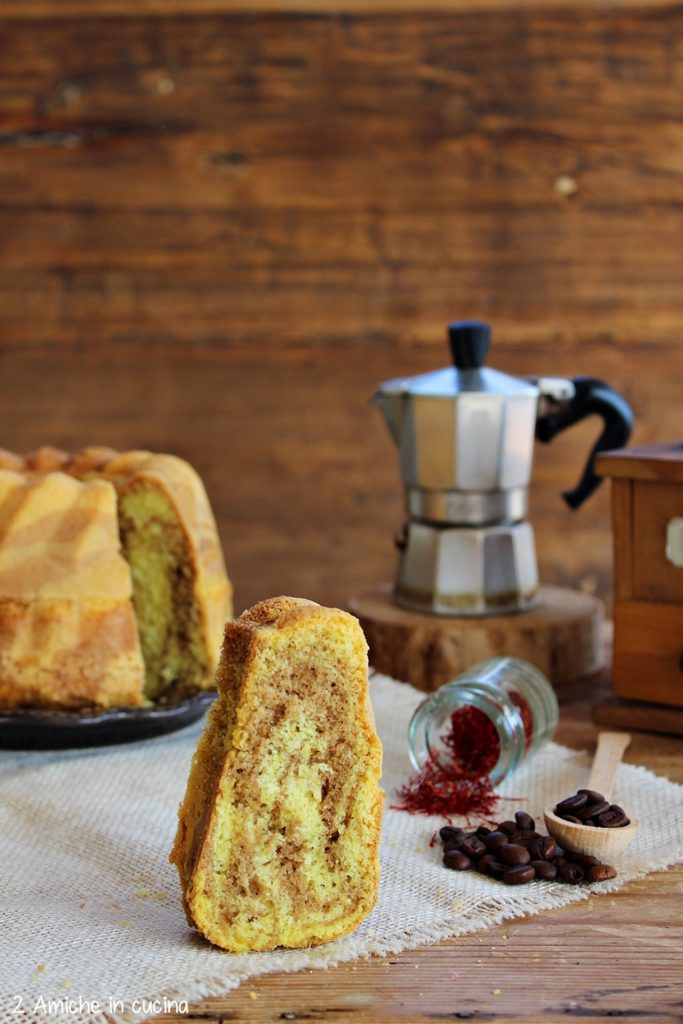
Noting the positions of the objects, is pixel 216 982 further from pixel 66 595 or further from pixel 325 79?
pixel 325 79

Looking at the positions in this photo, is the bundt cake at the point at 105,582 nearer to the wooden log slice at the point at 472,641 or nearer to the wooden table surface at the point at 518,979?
the wooden log slice at the point at 472,641

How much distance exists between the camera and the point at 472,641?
190 cm

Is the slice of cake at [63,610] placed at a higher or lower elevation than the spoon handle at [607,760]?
higher

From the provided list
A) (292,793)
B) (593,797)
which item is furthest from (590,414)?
(292,793)

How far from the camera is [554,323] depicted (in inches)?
111

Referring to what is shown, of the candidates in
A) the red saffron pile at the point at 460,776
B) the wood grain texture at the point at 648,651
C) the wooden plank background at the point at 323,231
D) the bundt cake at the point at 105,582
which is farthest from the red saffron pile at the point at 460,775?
the wooden plank background at the point at 323,231

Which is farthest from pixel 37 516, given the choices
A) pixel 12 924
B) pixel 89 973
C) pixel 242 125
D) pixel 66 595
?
pixel 242 125

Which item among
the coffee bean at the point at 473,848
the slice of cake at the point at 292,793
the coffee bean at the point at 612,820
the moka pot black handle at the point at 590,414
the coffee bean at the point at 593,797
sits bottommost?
the coffee bean at the point at 473,848

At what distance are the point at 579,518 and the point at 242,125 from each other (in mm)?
1156

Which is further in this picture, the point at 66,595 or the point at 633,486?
the point at 633,486

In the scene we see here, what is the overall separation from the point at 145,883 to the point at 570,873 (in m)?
0.43

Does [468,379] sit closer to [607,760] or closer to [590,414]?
[590,414]

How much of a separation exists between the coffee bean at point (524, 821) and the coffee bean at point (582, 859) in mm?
56

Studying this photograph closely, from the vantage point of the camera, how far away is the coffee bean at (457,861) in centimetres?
130
